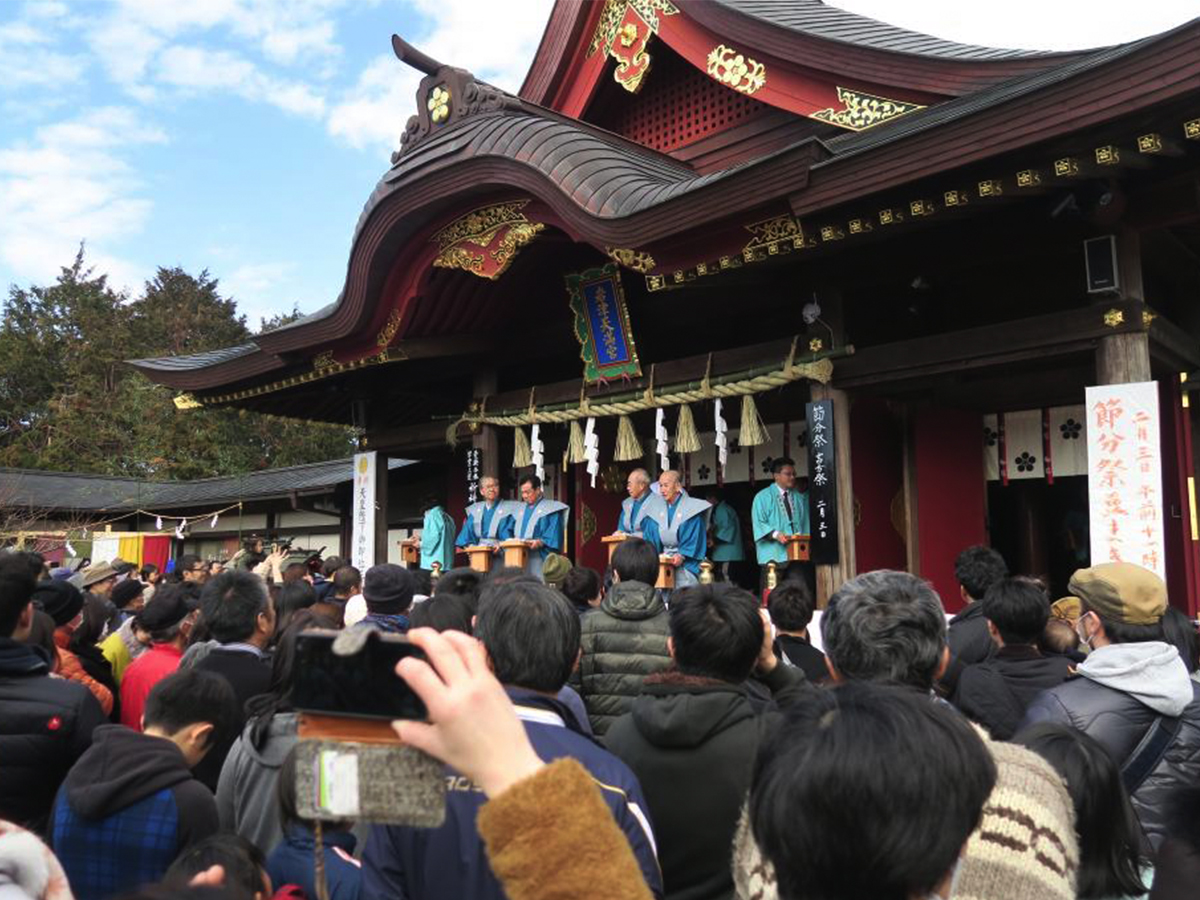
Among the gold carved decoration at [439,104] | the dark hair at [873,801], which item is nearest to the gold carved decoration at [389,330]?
the gold carved decoration at [439,104]

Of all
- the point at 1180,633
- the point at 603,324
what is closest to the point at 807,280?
the point at 603,324

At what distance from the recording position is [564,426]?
11344 mm

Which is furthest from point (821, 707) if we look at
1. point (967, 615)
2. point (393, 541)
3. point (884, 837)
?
point (393, 541)

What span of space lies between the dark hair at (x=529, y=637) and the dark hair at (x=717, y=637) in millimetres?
391

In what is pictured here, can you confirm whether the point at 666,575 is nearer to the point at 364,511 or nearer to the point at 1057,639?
the point at 1057,639

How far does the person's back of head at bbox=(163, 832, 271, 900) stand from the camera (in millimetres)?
1753

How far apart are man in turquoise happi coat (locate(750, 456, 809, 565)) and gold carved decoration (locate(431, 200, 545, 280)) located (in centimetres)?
323

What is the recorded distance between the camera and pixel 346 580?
5805 millimetres

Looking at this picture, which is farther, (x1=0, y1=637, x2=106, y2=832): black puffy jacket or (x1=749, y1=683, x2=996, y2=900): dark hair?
(x1=0, y1=637, x2=106, y2=832): black puffy jacket

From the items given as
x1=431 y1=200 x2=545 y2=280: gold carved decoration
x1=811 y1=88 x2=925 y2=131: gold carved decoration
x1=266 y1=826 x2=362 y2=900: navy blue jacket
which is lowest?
x1=266 y1=826 x2=362 y2=900: navy blue jacket

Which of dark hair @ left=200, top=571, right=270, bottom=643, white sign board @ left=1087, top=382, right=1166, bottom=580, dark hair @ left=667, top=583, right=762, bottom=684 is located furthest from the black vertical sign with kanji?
dark hair @ left=667, top=583, right=762, bottom=684

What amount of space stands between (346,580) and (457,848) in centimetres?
442

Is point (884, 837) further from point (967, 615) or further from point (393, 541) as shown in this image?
point (393, 541)

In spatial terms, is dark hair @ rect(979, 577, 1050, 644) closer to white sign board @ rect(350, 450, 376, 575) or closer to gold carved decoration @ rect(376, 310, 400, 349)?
gold carved decoration @ rect(376, 310, 400, 349)
